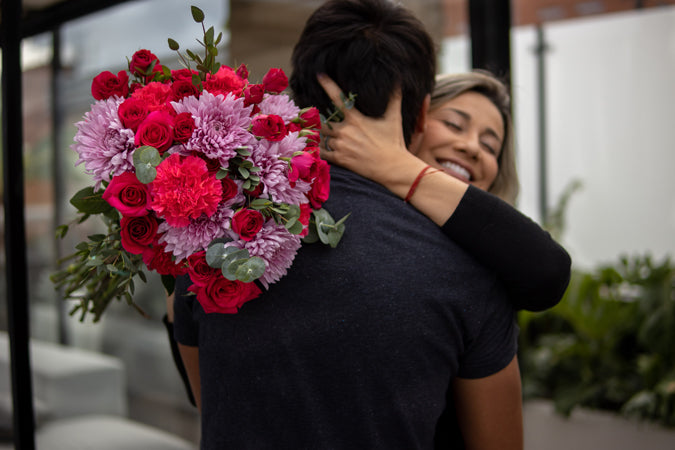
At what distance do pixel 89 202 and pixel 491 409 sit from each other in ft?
2.74

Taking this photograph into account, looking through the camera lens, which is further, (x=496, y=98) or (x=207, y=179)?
(x=496, y=98)

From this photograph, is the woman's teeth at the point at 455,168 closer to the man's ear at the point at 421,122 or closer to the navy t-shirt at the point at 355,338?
the man's ear at the point at 421,122

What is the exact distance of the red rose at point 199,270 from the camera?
91 cm

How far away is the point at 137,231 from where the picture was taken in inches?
35.9

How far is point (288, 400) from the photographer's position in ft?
3.34

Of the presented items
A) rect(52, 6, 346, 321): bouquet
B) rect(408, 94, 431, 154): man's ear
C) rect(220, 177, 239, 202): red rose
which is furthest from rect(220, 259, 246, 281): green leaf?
rect(408, 94, 431, 154): man's ear

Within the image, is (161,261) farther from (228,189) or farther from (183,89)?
(183,89)

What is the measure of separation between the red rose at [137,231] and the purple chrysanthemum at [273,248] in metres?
0.12

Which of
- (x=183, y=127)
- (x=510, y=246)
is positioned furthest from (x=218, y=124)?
(x=510, y=246)

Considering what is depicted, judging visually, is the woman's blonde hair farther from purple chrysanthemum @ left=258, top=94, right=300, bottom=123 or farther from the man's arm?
the man's arm

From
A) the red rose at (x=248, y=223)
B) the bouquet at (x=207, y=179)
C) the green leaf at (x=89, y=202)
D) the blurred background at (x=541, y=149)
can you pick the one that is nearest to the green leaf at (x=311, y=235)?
the bouquet at (x=207, y=179)

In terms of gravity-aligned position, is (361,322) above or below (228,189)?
below

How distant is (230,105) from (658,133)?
432 cm

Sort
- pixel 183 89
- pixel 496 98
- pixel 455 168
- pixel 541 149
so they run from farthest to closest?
pixel 541 149 < pixel 496 98 < pixel 455 168 < pixel 183 89
